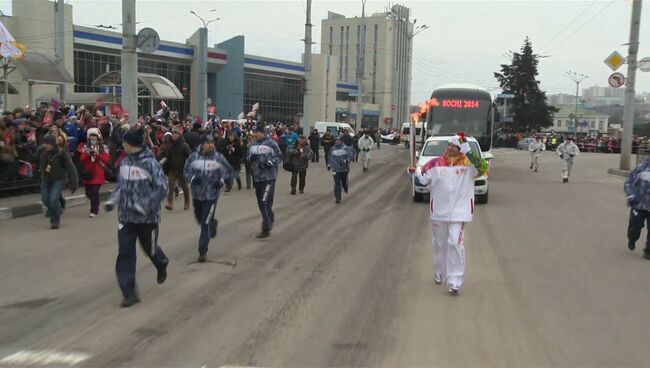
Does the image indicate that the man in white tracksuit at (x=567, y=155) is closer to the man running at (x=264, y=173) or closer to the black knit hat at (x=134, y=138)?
the man running at (x=264, y=173)

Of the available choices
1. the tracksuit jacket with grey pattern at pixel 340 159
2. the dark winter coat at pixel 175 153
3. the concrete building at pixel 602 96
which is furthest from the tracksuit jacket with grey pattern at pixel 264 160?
the concrete building at pixel 602 96

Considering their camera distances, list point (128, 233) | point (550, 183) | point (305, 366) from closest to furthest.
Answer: point (305, 366)
point (128, 233)
point (550, 183)

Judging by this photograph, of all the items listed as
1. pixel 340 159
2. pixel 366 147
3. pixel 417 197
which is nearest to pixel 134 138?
pixel 340 159

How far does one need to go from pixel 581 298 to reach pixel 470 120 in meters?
17.3

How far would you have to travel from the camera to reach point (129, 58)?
16.2m

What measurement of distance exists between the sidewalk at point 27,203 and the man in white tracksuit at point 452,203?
811cm

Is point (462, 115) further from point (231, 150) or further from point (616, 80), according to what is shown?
point (231, 150)

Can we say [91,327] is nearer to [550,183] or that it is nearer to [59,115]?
[59,115]

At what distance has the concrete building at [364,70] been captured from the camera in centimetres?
9175

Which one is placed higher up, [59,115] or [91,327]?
[59,115]

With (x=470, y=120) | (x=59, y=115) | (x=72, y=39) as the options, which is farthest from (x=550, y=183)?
(x=72, y=39)

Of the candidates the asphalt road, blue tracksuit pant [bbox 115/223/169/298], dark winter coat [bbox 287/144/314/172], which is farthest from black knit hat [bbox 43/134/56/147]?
dark winter coat [bbox 287/144/314/172]

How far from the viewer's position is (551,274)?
25.5 ft

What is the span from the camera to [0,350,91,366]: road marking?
458cm
